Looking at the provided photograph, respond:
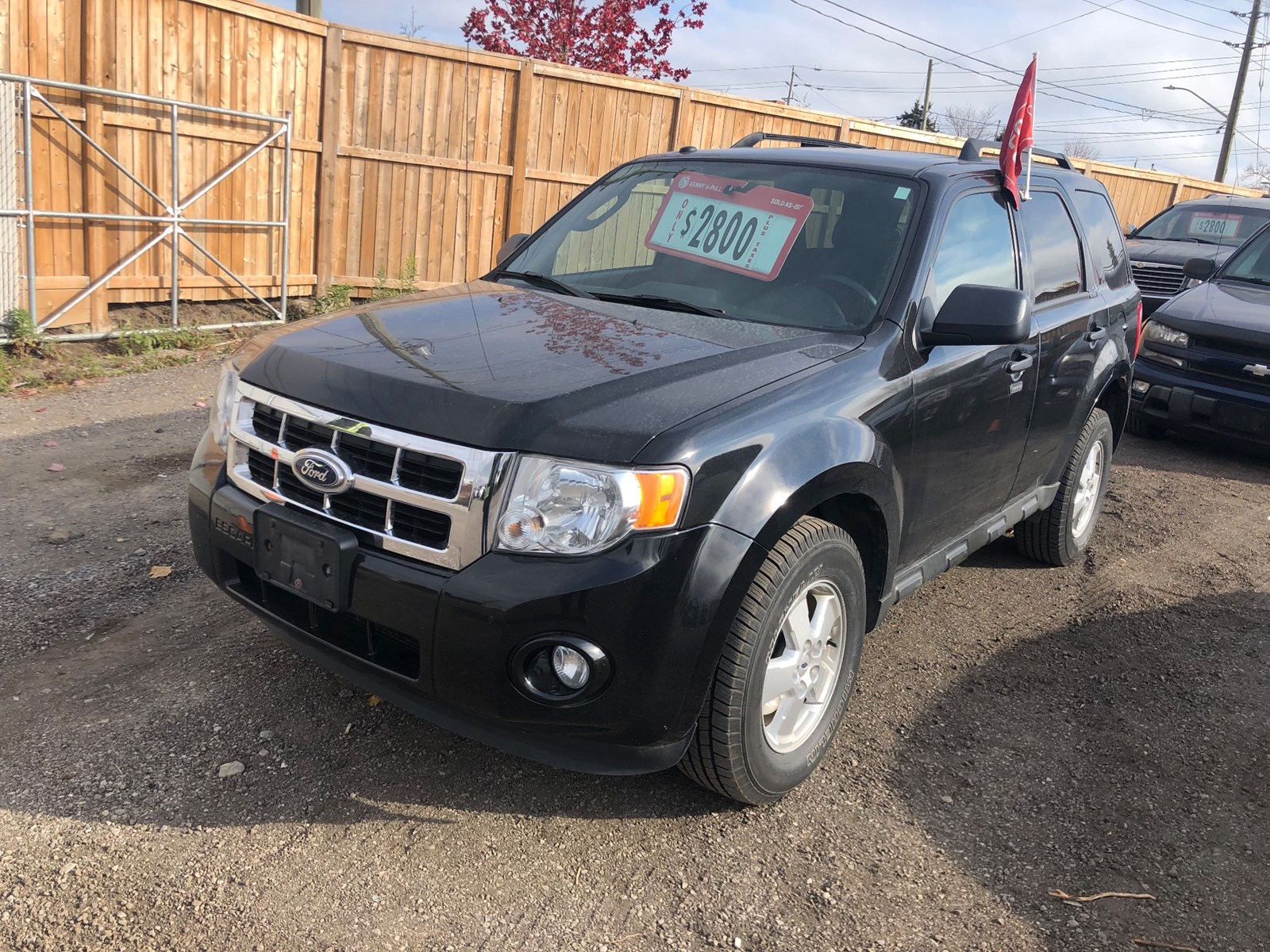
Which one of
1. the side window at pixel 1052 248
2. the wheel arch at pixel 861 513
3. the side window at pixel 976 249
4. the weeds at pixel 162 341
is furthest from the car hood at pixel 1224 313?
the weeds at pixel 162 341

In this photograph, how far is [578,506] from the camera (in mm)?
2432

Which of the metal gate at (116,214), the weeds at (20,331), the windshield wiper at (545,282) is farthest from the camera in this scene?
the weeds at (20,331)

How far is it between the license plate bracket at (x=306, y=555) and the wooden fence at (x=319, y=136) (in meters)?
5.93

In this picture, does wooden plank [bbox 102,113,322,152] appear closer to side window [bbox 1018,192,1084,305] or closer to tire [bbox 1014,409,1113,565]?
side window [bbox 1018,192,1084,305]

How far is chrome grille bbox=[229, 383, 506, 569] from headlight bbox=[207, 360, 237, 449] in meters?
0.19

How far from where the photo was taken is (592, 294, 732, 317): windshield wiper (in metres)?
3.45

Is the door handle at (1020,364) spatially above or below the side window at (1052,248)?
below

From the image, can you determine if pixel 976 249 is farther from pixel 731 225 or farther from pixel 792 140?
pixel 792 140

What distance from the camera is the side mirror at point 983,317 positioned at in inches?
128

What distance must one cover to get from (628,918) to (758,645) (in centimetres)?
73

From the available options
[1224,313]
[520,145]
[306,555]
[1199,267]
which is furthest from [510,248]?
[520,145]

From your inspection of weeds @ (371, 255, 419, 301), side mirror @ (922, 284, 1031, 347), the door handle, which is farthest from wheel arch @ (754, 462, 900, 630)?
weeds @ (371, 255, 419, 301)

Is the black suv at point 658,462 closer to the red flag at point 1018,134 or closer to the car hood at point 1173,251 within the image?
the red flag at point 1018,134

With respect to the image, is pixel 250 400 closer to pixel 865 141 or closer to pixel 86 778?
pixel 86 778
